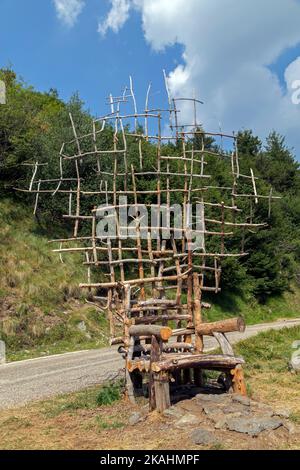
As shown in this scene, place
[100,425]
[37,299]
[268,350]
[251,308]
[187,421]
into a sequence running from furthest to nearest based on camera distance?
1. [251,308]
2. [37,299]
3. [268,350]
4. [100,425]
5. [187,421]

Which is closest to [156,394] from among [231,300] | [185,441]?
[185,441]

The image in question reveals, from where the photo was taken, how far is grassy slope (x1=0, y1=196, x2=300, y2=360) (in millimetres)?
19047

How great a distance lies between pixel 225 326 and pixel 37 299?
13.6 metres

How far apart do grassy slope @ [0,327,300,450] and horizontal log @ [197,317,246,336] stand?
4.70 ft

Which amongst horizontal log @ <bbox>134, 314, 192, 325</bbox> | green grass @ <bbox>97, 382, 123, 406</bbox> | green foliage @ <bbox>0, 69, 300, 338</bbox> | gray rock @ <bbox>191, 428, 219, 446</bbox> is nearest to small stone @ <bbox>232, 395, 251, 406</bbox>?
gray rock @ <bbox>191, 428, 219, 446</bbox>

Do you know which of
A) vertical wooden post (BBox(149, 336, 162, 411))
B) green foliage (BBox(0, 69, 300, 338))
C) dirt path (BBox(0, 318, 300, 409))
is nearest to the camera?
vertical wooden post (BBox(149, 336, 162, 411))

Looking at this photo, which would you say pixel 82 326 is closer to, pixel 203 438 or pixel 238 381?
pixel 238 381

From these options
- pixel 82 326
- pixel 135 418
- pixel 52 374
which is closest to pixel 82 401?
pixel 135 418

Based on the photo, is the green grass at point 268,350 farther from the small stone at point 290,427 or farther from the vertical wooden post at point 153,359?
the small stone at point 290,427

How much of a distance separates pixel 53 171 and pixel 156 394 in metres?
21.1

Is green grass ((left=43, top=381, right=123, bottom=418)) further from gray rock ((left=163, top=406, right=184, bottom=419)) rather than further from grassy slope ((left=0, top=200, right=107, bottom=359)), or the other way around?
grassy slope ((left=0, top=200, right=107, bottom=359))

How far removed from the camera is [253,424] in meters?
7.16

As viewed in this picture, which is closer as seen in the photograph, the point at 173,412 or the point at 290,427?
the point at 290,427
